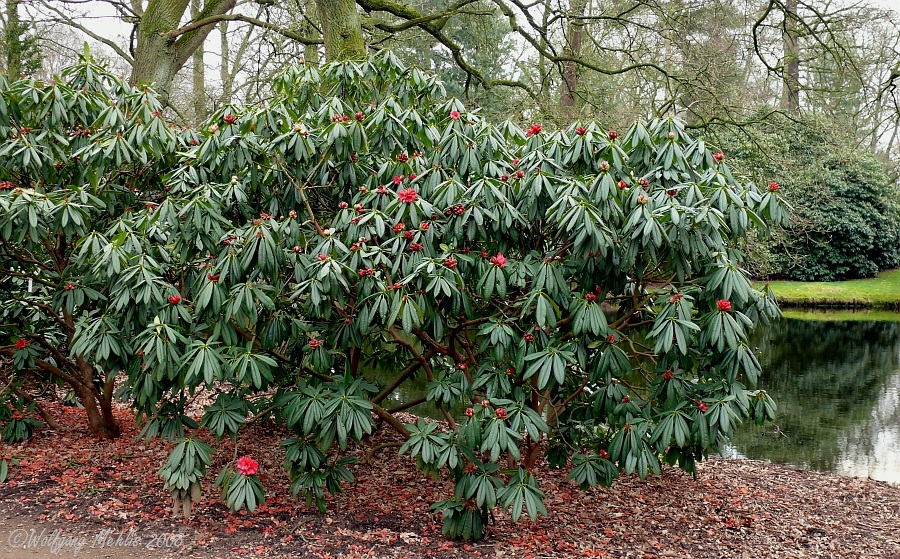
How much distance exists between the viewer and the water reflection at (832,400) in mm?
7188

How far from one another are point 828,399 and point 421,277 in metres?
8.78

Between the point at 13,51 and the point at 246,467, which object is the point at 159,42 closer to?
the point at 13,51

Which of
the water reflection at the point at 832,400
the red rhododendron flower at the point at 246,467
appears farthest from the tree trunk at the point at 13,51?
the water reflection at the point at 832,400

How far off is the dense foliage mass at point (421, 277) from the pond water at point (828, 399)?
0.88 m

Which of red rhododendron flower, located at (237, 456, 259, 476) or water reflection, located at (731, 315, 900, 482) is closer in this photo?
red rhododendron flower, located at (237, 456, 259, 476)

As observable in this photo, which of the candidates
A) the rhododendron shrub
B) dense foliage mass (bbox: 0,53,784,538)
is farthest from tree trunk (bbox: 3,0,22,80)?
dense foliage mass (bbox: 0,53,784,538)

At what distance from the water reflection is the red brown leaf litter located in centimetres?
167

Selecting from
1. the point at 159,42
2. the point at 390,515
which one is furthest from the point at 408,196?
the point at 159,42

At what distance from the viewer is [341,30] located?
6246mm

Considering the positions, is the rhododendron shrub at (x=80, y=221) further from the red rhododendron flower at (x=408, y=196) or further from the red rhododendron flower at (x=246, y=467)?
the red rhododendron flower at (x=408, y=196)

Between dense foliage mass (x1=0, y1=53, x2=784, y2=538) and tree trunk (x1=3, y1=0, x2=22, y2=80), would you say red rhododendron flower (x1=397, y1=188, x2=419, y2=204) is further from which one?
tree trunk (x1=3, y1=0, x2=22, y2=80)

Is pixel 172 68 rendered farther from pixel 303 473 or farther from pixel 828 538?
pixel 828 538

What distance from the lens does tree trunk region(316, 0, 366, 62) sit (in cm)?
623

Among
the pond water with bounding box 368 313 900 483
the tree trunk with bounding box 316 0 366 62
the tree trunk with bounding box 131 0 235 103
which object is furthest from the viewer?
the pond water with bounding box 368 313 900 483
